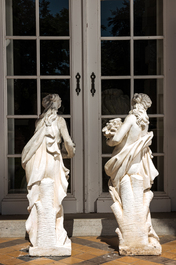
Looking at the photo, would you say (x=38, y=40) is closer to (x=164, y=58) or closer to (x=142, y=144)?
(x=164, y=58)

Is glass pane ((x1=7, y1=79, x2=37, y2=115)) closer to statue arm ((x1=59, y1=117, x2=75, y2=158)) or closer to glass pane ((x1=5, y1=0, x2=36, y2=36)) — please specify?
glass pane ((x1=5, y1=0, x2=36, y2=36))

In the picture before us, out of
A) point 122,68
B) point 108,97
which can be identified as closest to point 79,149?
point 108,97

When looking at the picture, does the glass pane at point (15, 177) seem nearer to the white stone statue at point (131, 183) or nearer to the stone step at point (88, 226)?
the stone step at point (88, 226)

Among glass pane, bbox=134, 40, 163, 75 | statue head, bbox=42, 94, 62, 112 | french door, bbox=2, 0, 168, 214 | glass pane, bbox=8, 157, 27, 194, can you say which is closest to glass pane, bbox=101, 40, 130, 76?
french door, bbox=2, 0, 168, 214

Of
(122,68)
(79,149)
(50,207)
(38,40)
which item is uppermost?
(38,40)

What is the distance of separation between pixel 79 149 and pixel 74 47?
4.33 ft

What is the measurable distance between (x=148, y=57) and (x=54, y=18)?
4.37 ft

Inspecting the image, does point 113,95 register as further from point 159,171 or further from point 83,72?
point 159,171

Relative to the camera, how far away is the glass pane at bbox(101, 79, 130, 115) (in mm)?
5824

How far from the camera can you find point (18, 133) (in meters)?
5.80

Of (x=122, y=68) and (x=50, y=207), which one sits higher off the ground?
(x=122, y=68)

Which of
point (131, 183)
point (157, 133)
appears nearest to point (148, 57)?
point (157, 133)

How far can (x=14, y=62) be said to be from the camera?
229 inches

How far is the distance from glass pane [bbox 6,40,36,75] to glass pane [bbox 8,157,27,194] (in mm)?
1157
